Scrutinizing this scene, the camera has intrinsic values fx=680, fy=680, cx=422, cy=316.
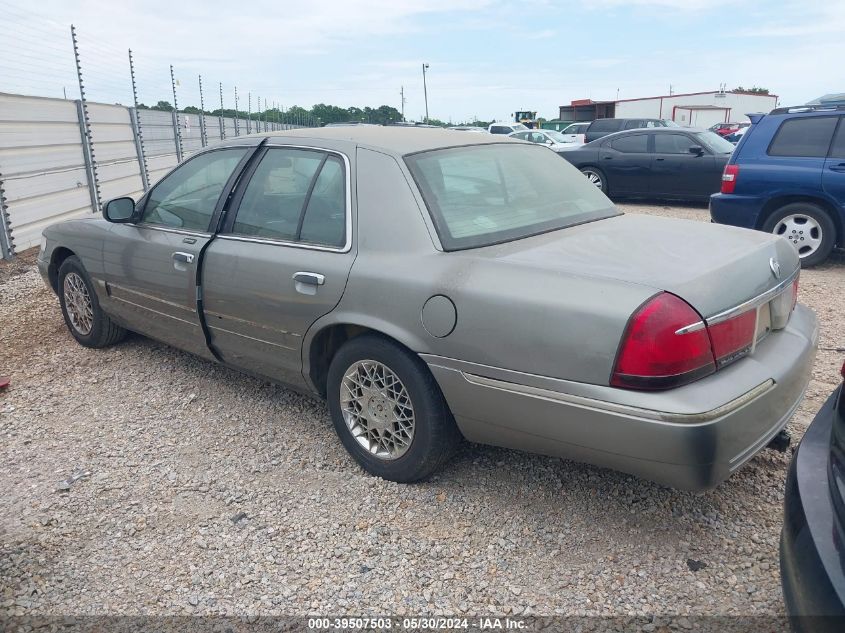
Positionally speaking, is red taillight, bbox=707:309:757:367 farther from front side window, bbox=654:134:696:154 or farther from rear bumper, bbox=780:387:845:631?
front side window, bbox=654:134:696:154

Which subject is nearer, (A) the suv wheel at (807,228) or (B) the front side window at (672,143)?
(A) the suv wheel at (807,228)

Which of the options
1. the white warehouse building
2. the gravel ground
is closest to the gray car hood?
the gravel ground

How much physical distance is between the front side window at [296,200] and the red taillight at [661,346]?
4.71 ft

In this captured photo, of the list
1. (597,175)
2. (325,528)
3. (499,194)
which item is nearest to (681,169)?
(597,175)

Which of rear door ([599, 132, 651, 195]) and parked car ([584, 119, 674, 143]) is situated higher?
parked car ([584, 119, 674, 143])

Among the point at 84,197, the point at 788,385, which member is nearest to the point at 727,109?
the point at 84,197

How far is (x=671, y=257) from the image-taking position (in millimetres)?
2686

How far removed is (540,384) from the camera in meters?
2.49

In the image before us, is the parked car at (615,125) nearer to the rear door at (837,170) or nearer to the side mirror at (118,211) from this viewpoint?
the rear door at (837,170)

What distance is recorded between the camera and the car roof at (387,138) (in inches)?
130

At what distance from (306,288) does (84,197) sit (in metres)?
9.07

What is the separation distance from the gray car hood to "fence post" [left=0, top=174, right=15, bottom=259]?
751 cm

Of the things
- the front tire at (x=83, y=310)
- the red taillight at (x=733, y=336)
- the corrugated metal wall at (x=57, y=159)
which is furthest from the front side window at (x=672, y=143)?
the red taillight at (x=733, y=336)

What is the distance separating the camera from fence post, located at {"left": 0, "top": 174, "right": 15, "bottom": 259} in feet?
26.6
